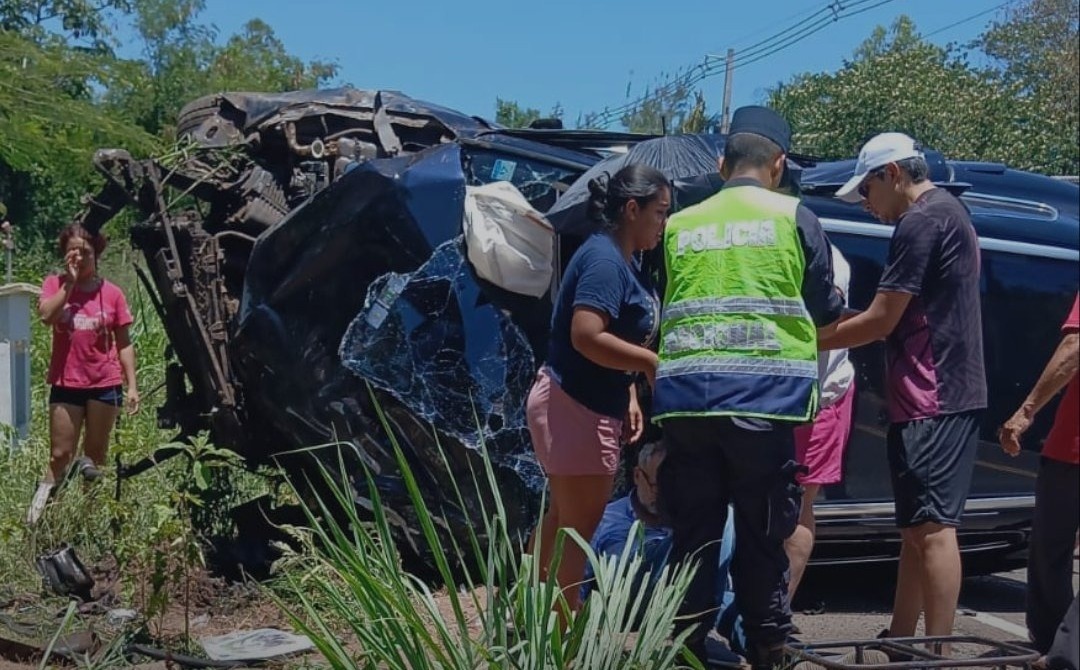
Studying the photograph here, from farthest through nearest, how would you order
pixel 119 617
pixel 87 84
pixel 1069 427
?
pixel 87 84
pixel 119 617
pixel 1069 427

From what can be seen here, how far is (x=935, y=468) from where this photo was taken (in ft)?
14.4

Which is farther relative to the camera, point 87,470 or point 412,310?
point 87,470

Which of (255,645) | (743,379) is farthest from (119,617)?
(743,379)

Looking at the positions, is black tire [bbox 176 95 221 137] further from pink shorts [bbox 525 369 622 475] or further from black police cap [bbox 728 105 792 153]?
black police cap [bbox 728 105 792 153]

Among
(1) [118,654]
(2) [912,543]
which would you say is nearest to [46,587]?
(1) [118,654]

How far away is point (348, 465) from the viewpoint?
19.1 ft

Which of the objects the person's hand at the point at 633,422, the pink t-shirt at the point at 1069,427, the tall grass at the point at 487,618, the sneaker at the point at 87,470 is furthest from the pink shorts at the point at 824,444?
the sneaker at the point at 87,470

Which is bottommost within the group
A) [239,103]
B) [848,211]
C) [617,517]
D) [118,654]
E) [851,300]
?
[118,654]

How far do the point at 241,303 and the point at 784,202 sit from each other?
2.80 metres

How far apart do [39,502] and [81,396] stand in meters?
0.89

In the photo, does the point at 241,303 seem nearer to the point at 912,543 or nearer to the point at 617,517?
the point at 617,517

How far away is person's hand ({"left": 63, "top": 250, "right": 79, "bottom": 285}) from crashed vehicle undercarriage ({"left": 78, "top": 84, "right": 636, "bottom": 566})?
3.21 feet

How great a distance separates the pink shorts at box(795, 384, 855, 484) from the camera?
5.09 m

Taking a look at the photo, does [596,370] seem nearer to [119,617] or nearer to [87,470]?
[119,617]
